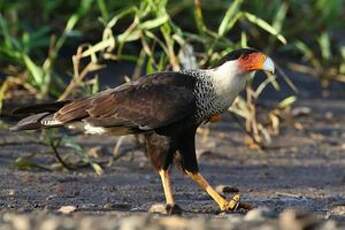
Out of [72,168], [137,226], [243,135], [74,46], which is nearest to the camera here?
[137,226]

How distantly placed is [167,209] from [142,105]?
68cm

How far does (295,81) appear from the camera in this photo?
9586 mm

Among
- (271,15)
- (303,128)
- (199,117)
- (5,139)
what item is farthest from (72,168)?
(271,15)

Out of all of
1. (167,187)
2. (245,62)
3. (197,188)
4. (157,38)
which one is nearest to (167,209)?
(167,187)

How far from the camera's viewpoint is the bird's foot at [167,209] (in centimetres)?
489

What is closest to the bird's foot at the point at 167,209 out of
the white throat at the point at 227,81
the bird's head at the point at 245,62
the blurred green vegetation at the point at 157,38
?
the white throat at the point at 227,81

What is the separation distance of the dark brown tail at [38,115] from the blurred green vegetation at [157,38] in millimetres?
997

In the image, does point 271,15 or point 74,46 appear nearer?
point 74,46

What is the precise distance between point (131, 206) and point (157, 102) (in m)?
0.52

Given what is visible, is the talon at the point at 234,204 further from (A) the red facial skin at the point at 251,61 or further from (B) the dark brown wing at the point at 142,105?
(A) the red facial skin at the point at 251,61

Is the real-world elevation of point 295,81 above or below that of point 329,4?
below

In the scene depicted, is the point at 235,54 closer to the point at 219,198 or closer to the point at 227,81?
the point at 227,81

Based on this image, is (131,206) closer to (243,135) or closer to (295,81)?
(243,135)

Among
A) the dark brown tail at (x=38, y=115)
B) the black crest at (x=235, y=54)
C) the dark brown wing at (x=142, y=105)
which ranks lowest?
the dark brown tail at (x=38, y=115)
